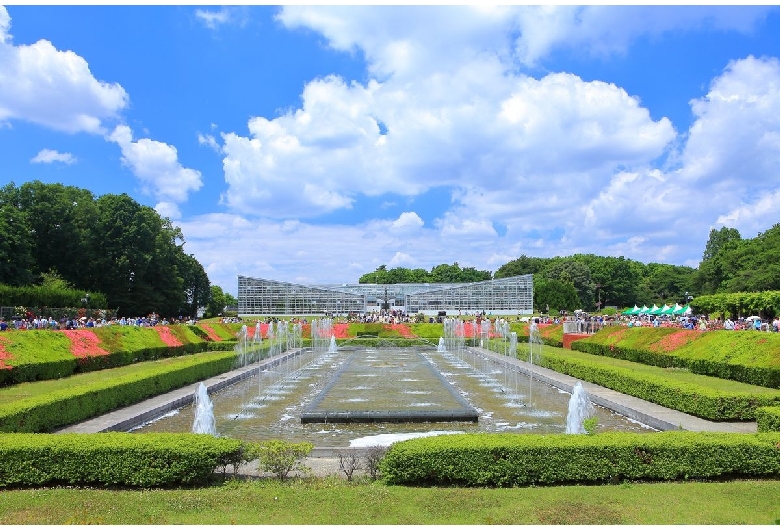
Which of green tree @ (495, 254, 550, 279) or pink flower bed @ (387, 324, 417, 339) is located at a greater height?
green tree @ (495, 254, 550, 279)

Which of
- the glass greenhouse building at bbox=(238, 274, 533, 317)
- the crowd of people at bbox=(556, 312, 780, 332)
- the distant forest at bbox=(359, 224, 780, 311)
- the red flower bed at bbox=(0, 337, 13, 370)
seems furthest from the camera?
the glass greenhouse building at bbox=(238, 274, 533, 317)

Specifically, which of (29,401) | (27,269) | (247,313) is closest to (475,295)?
(247,313)

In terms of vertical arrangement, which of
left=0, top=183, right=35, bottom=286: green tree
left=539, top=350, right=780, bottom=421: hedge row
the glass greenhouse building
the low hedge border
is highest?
left=0, top=183, right=35, bottom=286: green tree

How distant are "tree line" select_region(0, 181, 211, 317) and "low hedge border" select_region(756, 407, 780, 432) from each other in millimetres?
47242

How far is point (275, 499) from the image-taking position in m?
7.21

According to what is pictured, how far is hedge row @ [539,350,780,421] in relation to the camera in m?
12.6

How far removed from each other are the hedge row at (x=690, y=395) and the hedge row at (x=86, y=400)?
1290 cm

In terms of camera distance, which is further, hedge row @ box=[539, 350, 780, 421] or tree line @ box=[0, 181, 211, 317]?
tree line @ box=[0, 181, 211, 317]

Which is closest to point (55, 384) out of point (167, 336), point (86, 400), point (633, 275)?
point (86, 400)

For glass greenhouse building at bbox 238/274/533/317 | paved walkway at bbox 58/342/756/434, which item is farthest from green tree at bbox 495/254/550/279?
paved walkway at bbox 58/342/756/434

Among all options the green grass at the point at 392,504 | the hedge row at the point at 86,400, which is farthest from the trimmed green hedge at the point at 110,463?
the hedge row at the point at 86,400

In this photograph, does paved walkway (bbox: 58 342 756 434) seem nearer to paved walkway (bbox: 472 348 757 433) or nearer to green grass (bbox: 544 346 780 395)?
paved walkway (bbox: 472 348 757 433)

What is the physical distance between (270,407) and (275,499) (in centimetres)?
899

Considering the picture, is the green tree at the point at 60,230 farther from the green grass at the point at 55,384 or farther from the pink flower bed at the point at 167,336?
the green grass at the point at 55,384
